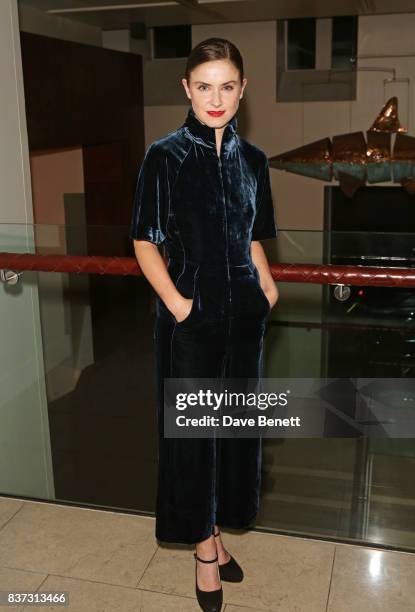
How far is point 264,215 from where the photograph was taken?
175 cm

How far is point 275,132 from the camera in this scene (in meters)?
8.10

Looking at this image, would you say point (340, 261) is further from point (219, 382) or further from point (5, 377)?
point (5, 377)

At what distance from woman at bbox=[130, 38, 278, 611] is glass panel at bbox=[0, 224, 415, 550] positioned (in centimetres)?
44

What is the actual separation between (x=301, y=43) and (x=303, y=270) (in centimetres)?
675

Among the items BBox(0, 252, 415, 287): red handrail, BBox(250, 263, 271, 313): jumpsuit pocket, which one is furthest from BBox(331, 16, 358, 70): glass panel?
BBox(250, 263, 271, 313): jumpsuit pocket

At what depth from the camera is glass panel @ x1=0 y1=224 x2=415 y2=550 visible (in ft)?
7.25

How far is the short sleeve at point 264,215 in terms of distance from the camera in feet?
5.65

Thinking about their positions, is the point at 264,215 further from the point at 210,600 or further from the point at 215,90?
the point at 210,600

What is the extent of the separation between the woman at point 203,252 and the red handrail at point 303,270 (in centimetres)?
27

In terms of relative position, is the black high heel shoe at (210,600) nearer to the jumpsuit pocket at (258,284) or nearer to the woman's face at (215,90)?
the jumpsuit pocket at (258,284)

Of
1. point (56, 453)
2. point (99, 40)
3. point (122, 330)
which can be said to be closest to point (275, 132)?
point (99, 40)

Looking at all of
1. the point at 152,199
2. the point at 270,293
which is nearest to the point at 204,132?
the point at 152,199

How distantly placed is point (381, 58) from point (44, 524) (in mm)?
6808

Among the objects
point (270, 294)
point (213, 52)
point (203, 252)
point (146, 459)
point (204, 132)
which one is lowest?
point (146, 459)
